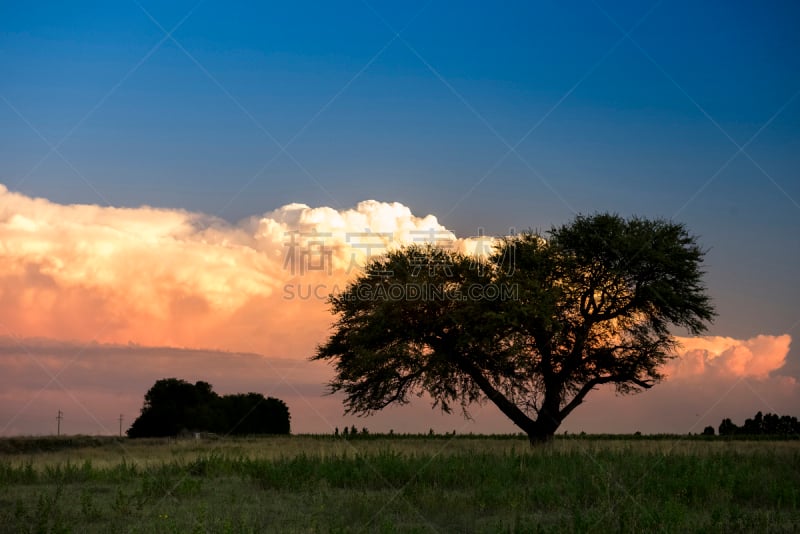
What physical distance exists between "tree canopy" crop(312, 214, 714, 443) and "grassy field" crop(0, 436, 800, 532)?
1182 centimetres

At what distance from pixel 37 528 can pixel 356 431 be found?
38230 millimetres

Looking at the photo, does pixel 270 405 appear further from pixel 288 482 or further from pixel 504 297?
pixel 288 482

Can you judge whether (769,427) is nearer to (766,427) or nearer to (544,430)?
(766,427)

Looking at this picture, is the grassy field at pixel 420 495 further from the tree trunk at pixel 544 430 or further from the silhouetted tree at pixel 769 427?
the silhouetted tree at pixel 769 427

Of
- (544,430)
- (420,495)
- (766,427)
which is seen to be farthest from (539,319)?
(766,427)

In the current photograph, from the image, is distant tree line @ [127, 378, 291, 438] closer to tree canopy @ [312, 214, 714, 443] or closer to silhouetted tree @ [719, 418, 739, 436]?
tree canopy @ [312, 214, 714, 443]

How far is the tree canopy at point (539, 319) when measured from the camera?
109 feet

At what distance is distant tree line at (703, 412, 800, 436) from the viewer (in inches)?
2090

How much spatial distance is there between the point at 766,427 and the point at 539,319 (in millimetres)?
29845

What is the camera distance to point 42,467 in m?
22.7

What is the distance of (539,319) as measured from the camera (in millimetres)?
32656

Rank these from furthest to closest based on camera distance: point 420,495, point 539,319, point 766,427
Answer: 1. point 766,427
2. point 539,319
3. point 420,495

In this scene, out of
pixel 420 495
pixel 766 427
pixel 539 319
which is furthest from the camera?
pixel 766 427

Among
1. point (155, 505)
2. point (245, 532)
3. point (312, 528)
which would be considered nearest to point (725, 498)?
point (312, 528)
